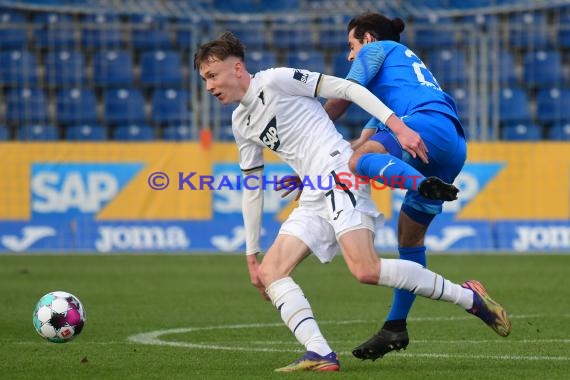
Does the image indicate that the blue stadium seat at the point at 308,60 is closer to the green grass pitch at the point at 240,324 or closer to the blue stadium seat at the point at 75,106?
the blue stadium seat at the point at 75,106

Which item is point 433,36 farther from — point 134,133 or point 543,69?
point 134,133

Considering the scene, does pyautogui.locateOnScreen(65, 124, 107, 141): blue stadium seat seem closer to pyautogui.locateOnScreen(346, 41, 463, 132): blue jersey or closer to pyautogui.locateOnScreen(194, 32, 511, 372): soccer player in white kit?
pyautogui.locateOnScreen(346, 41, 463, 132): blue jersey

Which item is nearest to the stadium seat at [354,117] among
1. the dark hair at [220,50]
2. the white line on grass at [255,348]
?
the white line on grass at [255,348]

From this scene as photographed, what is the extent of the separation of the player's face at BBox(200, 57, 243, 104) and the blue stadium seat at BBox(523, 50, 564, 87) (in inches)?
569

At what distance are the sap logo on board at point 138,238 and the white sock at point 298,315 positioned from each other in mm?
11899

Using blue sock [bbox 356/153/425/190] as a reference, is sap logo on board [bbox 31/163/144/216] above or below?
below

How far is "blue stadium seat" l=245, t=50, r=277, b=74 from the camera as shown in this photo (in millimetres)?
20359

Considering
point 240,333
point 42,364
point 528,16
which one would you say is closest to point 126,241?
point 528,16

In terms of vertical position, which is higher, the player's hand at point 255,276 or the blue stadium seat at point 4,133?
the player's hand at point 255,276

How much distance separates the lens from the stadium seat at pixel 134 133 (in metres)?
20.3

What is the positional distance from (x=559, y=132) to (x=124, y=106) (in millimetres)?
7156

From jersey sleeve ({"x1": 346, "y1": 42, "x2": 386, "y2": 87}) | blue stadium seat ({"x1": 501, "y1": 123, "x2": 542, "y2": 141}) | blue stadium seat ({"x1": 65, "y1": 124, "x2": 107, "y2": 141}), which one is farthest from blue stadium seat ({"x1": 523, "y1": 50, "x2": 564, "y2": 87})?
jersey sleeve ({"x1": 346, "y1": 42, "x2": 386, "y2": 87})

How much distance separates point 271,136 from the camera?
689 centimetres

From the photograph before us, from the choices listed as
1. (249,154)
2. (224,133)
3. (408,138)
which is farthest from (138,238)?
(408,138)
